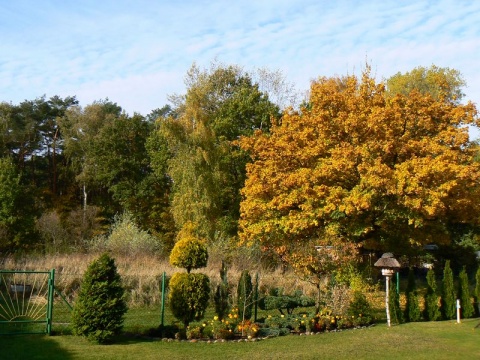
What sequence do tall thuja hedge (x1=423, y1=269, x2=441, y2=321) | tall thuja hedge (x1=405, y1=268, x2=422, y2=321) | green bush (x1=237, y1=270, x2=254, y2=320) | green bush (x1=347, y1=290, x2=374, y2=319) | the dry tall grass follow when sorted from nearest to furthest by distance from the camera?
green bush (x1=237, y1=270, x2=254, y2=320), green bush (x1=347, y1=290, x2=374, y2=319), tall thuja hedge (x1=405, y1=268, x2=422, y2=321), tall thuja hedge (x1=423, y1=269, x2=441, y2=321), the dry tall grass

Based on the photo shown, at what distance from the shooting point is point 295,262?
15.1 m

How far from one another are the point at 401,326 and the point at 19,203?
23487 millimetres

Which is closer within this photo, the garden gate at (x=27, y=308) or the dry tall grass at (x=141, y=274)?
the garden gate at (x=27, y=308)

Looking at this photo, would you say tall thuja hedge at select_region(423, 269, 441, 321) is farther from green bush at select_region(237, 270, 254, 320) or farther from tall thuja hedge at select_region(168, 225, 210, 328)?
tall thuja hedge at select_region(168, 225, 210, 328)

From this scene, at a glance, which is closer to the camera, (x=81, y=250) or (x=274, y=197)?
(x=274, y=197)

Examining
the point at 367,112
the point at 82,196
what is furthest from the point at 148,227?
the point at 367,112

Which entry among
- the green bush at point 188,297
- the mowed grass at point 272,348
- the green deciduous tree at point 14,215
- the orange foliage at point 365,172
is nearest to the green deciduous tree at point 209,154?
the orange foliage at point 365,172

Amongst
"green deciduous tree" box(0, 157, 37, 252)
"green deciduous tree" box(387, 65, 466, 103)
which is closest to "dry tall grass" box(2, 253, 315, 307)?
"green deciduous tree" box(0, 157, 37, 252)

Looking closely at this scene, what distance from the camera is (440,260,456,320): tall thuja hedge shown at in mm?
15766

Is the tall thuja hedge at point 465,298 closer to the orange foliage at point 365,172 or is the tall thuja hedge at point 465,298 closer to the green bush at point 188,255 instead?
the orange foliage at point 365,172

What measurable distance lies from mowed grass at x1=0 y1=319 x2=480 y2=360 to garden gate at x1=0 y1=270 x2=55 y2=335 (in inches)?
24.1

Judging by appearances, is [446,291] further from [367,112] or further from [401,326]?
[367,112]

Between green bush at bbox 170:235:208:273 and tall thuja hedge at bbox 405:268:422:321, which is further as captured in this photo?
tall thuja hedge at bbox 405:268:422:321

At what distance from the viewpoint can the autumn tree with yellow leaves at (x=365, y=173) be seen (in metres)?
18.6
